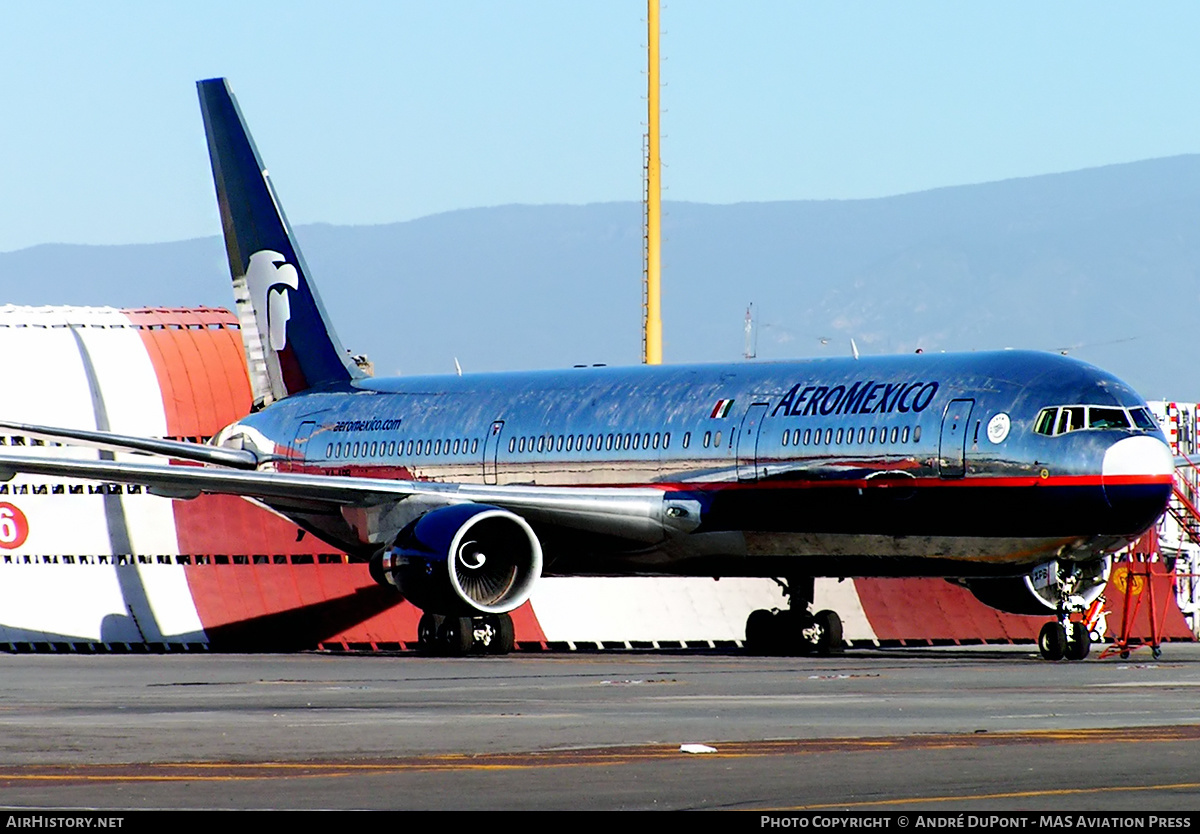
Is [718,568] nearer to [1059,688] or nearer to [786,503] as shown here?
[786,503]

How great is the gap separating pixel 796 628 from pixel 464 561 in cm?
530

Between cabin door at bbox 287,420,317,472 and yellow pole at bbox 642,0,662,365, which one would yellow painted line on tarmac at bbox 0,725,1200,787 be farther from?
yellow pole at bbox 642,0,662,365

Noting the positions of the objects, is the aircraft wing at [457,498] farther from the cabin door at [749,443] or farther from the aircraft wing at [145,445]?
the aircraft wing at [145,445]

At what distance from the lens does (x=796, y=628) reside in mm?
30719

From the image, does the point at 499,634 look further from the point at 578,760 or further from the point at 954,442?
the point at 578,760

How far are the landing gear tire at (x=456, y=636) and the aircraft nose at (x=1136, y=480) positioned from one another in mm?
8706

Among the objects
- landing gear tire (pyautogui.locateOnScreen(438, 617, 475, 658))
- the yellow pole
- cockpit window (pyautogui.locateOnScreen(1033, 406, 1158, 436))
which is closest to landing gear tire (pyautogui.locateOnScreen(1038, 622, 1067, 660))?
cockpit window (pyautogui.locateOnScreen(1033, 406, 1158, 436))

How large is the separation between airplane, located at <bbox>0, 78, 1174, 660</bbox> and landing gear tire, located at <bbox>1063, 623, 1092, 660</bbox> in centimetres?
4

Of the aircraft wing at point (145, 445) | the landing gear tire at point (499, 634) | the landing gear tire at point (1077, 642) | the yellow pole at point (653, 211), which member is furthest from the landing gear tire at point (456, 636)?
the yellow pole at point (653, 211)

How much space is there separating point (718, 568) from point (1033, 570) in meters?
4.38

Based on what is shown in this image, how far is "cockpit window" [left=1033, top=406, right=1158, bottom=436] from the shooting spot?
1021 inches

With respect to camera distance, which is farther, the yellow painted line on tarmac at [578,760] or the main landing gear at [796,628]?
the main landing gear at [796,628]

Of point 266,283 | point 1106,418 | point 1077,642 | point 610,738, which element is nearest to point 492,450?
point 266,283

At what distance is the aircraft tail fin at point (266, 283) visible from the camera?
36.9 m
